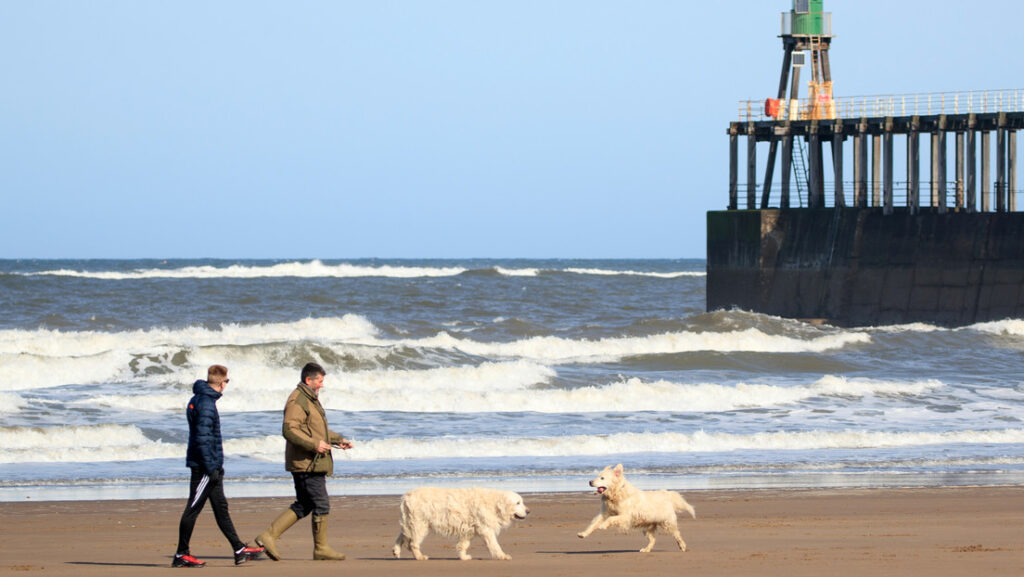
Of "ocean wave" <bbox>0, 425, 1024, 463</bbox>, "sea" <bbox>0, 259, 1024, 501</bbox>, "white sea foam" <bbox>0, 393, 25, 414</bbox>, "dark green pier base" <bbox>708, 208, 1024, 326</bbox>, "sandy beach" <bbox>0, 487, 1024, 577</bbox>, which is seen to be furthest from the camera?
"dark green pier base" <bbox>708, 208, 1024, 326</bbox>

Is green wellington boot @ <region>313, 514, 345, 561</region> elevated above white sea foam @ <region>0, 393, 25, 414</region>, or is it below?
above

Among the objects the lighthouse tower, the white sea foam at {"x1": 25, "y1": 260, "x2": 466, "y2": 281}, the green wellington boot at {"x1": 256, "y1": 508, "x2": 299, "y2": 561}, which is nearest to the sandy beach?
the green wellington boot at {"x1": 256, "y1": 508, "x2": 299, "y2": 561}

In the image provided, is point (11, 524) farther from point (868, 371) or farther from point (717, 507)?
point (868, 371)

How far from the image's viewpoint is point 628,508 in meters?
7.47

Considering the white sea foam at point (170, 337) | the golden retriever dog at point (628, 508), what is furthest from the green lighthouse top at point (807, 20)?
the golden retriever dog at point (628, 508)

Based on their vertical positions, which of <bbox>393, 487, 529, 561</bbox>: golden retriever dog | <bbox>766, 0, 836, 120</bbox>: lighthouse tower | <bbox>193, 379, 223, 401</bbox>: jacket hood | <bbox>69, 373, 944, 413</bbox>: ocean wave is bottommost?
<bbox>69, 373, 944, 413</bbox>: ocean wave

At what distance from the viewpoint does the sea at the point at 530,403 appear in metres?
11.7

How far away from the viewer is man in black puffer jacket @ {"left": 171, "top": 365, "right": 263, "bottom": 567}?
7133 millimetres

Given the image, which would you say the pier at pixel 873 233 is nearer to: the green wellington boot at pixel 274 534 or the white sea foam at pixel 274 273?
the green wellington boot at pixel 274 534

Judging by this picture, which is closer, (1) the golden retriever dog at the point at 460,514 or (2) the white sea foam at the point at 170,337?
(1) the golden retriever dog at the point at 460,514

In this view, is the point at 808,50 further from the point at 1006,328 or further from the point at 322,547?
the point at 322,547

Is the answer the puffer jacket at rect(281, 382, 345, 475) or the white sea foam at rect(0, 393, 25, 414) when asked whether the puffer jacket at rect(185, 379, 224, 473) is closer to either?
the puffer jacket at rect(281, 382, 345, 475)

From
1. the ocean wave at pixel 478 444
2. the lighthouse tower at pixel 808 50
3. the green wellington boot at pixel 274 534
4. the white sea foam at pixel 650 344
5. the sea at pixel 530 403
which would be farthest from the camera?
the lighthouse tower at pixel 808 50

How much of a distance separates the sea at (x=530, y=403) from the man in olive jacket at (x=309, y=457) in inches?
126
